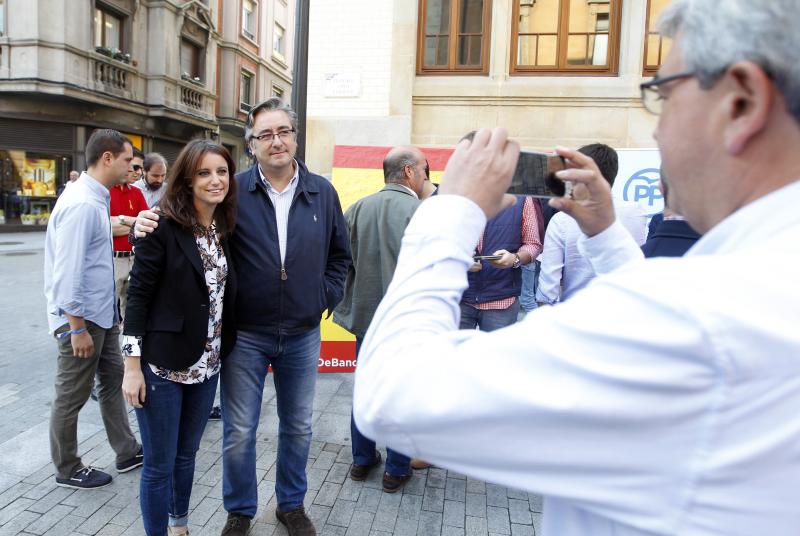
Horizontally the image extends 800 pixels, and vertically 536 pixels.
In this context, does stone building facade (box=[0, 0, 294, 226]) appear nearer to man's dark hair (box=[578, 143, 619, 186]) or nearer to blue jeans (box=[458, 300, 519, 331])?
blue jeans (box=[458, 300, 519, 331])

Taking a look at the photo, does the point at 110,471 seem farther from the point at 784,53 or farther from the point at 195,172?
the point at 784,53

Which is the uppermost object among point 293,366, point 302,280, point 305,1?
point 305,1

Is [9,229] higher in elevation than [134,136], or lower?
lower

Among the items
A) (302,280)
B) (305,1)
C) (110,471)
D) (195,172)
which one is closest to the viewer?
(195,172)

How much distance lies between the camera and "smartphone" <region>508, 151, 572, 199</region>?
107 centimetres

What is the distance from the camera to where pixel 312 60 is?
6.65 meters

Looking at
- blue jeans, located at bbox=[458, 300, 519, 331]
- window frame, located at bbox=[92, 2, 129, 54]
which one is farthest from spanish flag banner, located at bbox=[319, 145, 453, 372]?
window frame, located at bbox=[92, 2, 129, 54]

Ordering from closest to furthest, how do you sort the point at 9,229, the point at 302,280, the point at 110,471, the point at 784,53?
the point at 784,53, the point at 302,280, the point at 110,471, the point at 9,229

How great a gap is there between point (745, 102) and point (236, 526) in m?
2.85

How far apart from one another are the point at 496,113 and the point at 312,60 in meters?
2.40

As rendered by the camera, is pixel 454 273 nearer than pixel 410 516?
Yes

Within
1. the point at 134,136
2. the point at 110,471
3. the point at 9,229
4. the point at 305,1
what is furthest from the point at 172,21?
the point at 110,471

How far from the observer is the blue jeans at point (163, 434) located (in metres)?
2.41

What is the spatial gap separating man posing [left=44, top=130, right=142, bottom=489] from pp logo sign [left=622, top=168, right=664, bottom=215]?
4832 millimetres
